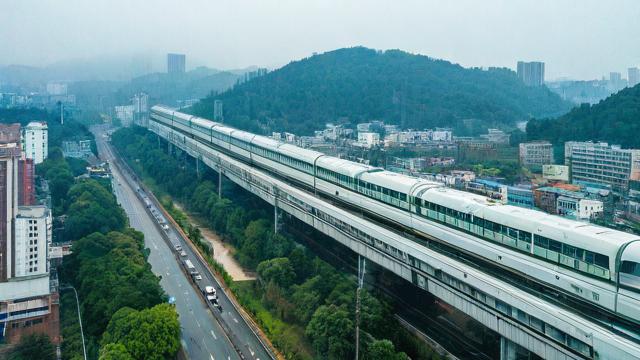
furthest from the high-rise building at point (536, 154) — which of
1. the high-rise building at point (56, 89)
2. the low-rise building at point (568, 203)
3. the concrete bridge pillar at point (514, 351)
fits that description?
the high-rise building at point (56, 89)

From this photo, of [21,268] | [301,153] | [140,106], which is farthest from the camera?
[140,106]

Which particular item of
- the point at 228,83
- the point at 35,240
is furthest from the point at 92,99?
the point at 35,240

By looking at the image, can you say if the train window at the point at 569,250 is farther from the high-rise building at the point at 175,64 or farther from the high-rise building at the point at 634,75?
the high-rise building at the point at 175,64

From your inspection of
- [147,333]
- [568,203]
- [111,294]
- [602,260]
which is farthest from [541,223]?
[568,203]

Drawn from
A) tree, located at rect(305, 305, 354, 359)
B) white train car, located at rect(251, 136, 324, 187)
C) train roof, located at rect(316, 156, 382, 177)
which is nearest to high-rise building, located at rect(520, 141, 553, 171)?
white train car, located at rect(251, 136, 324, 187)

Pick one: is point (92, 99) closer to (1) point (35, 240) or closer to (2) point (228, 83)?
(2) point (228, 83)

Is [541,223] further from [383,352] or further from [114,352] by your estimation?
[114,352]
